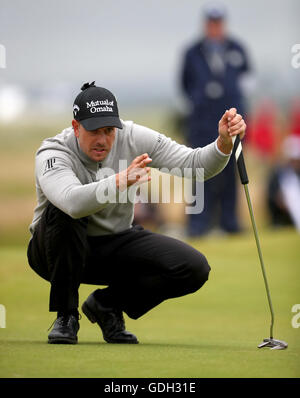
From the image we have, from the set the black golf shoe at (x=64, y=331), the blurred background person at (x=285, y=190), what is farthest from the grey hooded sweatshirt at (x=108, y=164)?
the blurred background person at (x=285, y=190)

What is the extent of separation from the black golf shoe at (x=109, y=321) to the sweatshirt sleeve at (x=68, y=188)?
0.80 m

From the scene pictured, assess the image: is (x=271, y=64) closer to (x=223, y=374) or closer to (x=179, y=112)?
(x=179, y=112)

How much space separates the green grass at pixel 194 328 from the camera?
405cm

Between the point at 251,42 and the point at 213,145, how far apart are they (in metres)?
15.3

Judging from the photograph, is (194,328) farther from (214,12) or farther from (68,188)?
(214,12)

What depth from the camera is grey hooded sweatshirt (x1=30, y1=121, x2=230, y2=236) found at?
4.60 m

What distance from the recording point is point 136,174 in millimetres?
4191

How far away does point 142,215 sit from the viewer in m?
12.6

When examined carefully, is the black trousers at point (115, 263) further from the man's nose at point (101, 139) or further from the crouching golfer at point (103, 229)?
the man's nose at point (101, 139)

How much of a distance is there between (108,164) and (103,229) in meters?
0.38
